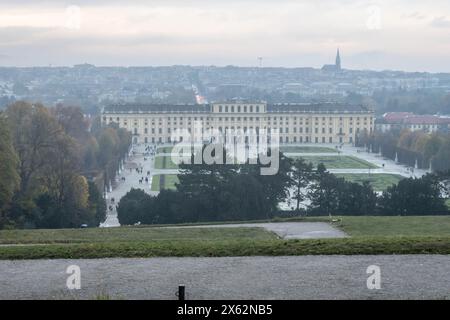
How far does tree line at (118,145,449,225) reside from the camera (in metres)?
23.0

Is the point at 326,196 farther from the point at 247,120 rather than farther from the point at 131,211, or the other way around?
the point at 247,120

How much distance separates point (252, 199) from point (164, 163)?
1024 inches

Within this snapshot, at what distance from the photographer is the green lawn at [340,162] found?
151 ft

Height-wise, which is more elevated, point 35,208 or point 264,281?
point 264,281

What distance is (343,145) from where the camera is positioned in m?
67.2

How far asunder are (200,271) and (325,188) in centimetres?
1731

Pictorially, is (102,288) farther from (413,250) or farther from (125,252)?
(413,250)

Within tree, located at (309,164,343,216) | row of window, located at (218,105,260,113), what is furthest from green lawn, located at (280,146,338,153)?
tree, located at (309,164,343,216)

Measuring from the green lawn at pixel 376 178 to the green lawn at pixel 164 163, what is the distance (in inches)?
436

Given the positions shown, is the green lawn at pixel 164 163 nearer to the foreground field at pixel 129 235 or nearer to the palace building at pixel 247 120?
the palace building at pixel 247 120

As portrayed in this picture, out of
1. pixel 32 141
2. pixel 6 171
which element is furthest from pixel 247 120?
pixel 6 171

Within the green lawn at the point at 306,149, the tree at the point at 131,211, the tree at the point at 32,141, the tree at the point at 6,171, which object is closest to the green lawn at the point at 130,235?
the tree at the point at 6,171
